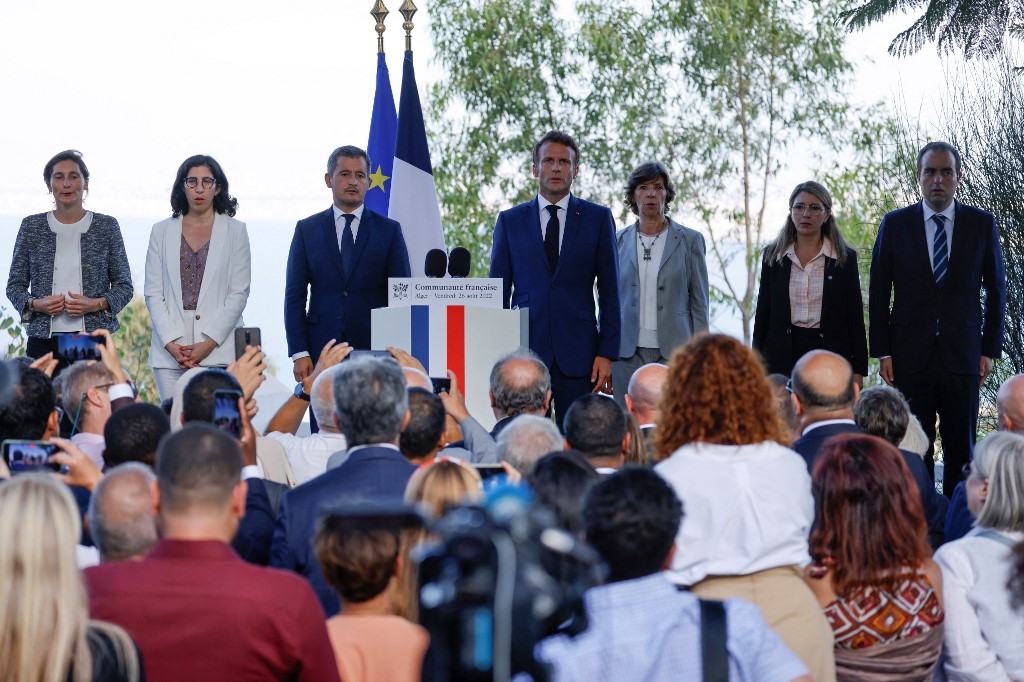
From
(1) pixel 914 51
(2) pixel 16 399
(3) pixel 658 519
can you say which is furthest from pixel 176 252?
(1) pixel 914 51

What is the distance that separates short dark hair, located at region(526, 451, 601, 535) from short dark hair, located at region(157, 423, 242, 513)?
0.71 meters

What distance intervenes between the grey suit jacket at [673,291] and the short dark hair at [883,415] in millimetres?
2539

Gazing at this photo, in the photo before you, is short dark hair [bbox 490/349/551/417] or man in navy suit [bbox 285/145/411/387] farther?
man in navy suit [bbox 285/145/411/387]

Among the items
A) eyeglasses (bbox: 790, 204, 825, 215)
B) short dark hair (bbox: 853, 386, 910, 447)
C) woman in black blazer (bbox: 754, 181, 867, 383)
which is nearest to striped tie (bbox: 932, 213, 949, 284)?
woman in black blazer (bbox: 754, 181, 867, 383)

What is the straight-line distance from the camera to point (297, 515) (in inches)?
128

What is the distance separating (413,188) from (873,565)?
6.26 m

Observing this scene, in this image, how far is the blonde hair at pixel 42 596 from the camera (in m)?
2.21

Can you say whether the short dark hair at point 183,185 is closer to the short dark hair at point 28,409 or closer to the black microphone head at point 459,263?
the black microphone head at point 459,263

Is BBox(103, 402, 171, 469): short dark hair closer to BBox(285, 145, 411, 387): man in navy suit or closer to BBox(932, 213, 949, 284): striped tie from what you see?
BBox(285, 145, 411, 387): man in navy suit

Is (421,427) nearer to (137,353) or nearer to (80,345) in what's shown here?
(80,345)

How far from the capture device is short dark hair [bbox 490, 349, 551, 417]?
4.50 metres

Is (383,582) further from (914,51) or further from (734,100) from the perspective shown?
(734,100)

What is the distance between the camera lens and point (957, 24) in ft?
34.3

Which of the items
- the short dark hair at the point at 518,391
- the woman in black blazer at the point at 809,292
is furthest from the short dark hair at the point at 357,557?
the woman in black blazer at the point at 809,292
